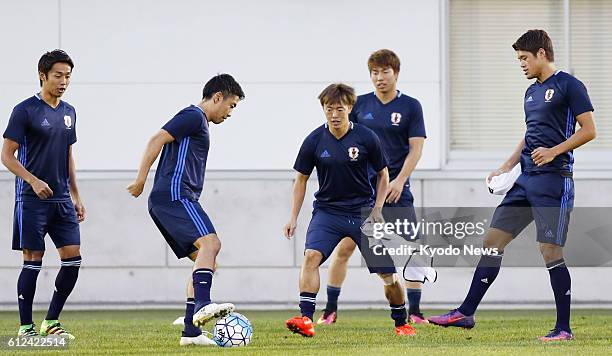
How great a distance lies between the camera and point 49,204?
949 centimetres

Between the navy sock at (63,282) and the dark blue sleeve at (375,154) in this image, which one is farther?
the navy sock at (63,282)

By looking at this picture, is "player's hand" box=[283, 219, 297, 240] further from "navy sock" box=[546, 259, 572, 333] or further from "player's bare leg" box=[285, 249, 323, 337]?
"navy sock" box=[546, 259, 572, 333]

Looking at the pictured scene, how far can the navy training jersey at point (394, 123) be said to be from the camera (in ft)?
34.0

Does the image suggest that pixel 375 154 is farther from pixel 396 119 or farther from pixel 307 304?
pixel 307 304

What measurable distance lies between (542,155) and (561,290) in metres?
0.95

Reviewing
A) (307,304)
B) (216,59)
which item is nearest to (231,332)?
(307,304)

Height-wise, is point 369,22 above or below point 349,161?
above

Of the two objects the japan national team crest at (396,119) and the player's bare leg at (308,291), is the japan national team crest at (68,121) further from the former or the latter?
the japan national team crest at (396,119)

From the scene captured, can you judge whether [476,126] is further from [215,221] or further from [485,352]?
[485,352]

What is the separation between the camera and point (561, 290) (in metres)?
8.92

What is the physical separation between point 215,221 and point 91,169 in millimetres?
1401

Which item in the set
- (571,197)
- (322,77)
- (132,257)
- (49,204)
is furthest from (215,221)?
(571,197)

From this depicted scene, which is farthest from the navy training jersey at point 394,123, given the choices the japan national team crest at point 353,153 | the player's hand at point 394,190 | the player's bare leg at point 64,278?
the player's bare leg at point 64,278

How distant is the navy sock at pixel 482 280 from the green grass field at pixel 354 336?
9.4 inches
